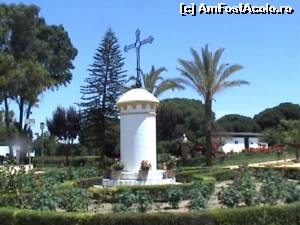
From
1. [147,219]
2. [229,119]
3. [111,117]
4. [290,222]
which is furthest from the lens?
[229,119]

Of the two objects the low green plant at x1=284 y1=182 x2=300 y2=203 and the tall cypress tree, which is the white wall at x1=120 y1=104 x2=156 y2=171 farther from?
the tall cypress tree

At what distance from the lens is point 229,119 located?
8562 centimetres

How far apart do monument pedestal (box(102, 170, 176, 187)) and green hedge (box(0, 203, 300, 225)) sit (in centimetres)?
802

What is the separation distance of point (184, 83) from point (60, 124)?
1568 centimetres

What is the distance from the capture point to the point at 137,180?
708 inches

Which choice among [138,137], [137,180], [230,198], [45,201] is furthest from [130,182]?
[45,201]

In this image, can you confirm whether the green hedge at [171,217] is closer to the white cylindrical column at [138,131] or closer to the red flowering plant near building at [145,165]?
the red flowering plant near building at [145,165]

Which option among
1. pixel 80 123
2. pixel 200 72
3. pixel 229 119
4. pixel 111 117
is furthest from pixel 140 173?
pixel 229 119

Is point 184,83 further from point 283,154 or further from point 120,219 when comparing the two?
point 120,219

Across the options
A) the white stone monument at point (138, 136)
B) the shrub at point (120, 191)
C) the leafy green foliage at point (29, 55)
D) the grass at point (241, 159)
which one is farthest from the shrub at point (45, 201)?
the leafy green foliage at point (29, 55)

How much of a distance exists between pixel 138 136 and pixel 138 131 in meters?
0.17

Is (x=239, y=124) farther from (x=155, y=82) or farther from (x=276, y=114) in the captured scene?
(x=155, y=82)

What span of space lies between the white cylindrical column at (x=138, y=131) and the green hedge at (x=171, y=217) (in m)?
8.44

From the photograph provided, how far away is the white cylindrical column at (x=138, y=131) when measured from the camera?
60.1 feet
